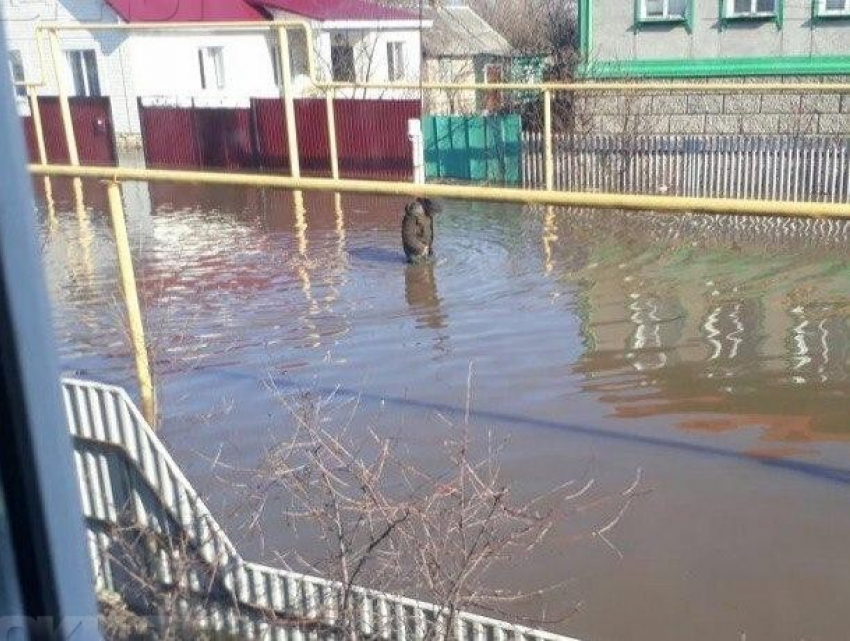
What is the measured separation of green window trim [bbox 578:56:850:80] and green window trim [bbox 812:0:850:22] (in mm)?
689

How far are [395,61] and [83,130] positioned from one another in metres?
11.4

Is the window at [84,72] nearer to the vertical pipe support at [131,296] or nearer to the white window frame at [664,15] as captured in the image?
the white window frame at [664,15]

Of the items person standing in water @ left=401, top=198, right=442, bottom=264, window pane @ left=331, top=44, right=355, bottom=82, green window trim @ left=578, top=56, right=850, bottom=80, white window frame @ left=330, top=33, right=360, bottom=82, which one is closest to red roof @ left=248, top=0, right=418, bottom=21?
white window frame @ left=330, top=33, right=360, bottom=82

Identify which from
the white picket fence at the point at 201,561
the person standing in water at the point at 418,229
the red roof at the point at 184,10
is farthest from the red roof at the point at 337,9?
the white picket fence at the point at 201,561

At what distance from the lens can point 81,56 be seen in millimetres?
24625

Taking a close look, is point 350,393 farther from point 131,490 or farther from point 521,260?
point 521,260

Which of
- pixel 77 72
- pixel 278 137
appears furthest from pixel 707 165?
pixel 77 72

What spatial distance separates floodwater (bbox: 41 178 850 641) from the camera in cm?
511

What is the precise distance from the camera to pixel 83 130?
20062 millimetres

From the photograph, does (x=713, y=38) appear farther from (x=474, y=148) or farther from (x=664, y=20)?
(x=474, y=148)

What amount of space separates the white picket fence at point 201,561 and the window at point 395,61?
2554 cm

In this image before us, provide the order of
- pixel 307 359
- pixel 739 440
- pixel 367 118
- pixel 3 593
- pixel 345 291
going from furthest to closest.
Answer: pixel 367 118 → pixel 345 291 → pixel 307 359 → pixel 739 440 → pixel 3 593

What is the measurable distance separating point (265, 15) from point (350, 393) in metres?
20.7

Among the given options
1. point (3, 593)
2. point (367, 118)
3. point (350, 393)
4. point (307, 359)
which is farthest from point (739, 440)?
point (367, 118)
